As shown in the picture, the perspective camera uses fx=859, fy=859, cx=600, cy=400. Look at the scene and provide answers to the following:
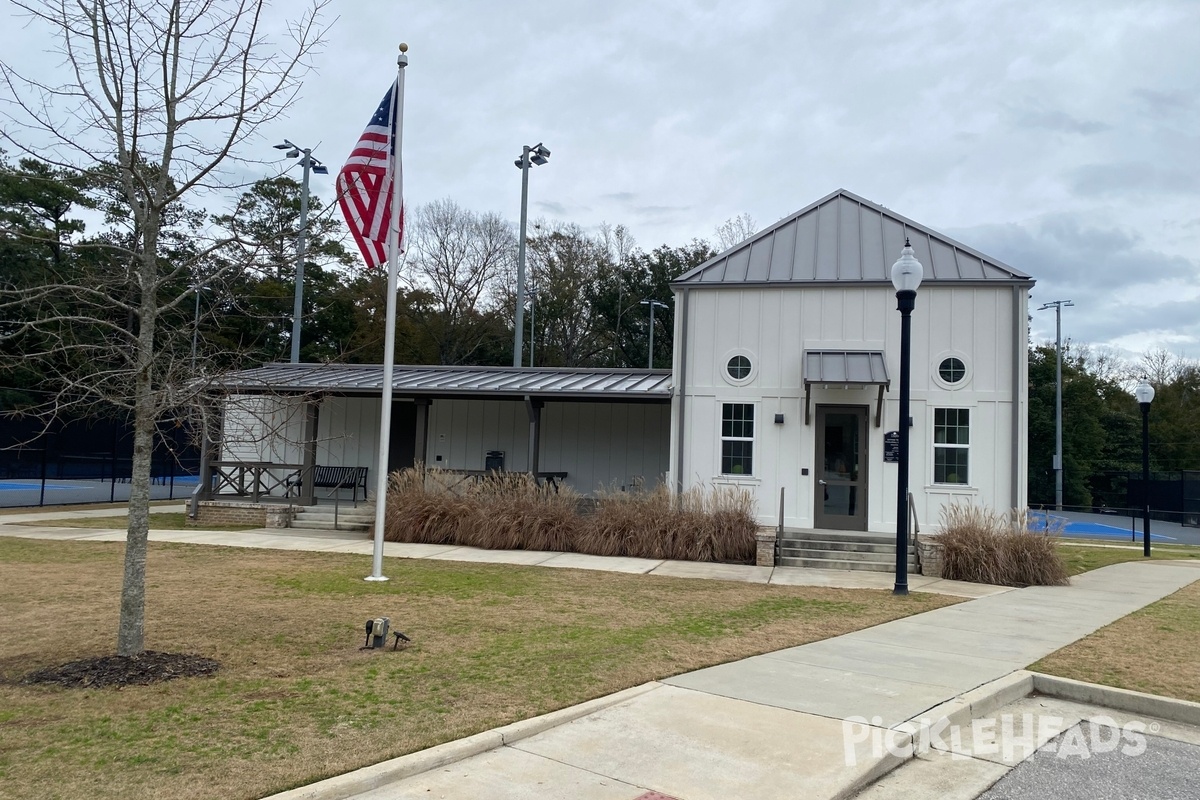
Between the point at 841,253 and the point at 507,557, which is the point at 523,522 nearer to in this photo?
the point at 507,557

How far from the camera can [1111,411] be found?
156 feet

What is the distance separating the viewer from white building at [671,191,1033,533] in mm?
14555

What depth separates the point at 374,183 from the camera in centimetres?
1031

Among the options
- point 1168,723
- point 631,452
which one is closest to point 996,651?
point 1168,723

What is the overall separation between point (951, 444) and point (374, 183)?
10.3m

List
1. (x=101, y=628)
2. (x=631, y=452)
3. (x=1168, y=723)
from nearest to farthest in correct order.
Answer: (x=1168, y=723)
(x=101, y=628)
(x=631, y=452)

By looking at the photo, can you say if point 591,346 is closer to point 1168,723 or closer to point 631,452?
point 631,452

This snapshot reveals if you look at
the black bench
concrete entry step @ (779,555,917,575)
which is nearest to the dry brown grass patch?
concrete entry step @ (779,555,917,575)

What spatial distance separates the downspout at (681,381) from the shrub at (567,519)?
693 mm

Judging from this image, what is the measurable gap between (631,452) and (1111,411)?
3956 cm

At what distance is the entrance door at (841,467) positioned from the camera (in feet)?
48.7

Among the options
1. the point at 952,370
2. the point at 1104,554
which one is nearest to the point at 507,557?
the point at 952,370

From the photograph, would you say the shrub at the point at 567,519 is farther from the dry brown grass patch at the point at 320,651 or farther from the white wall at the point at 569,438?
the white wall at the point at 569,438

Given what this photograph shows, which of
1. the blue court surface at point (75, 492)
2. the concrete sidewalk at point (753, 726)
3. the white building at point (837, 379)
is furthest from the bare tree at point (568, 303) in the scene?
the concrete sidewalk at point (753, 726)
